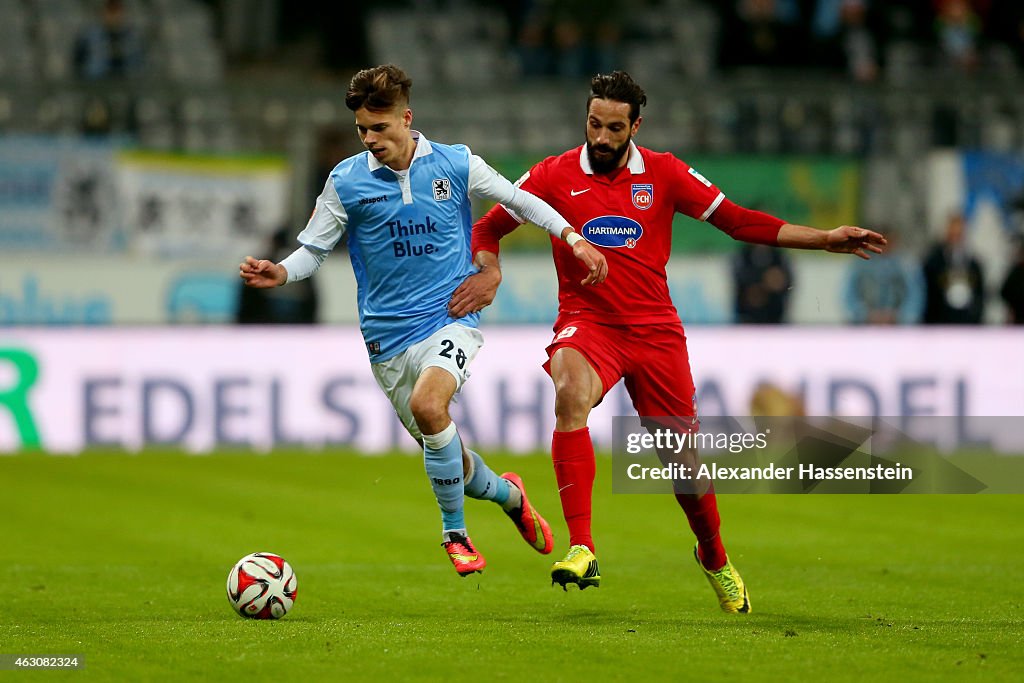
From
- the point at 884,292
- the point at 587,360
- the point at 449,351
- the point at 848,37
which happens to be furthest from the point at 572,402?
the point at 848,37

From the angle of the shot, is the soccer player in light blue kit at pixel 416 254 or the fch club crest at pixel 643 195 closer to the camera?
the soccer player in light blue kit at pixel 416 254

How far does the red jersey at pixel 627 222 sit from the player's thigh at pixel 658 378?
11 centimetres

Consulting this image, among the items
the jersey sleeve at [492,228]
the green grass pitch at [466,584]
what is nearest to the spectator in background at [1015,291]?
the green grass pitch at [466,584]

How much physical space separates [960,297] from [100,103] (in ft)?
35.5

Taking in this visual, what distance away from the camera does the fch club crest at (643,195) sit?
8.03m

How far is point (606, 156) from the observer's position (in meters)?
7.94

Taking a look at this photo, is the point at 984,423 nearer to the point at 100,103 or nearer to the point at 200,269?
the point at 200,269

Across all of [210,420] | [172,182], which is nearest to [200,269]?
[172,182]

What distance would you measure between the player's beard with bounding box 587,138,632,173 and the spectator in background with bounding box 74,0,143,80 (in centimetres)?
1479

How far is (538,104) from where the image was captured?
21.7 metres

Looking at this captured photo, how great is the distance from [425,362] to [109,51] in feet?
49.6

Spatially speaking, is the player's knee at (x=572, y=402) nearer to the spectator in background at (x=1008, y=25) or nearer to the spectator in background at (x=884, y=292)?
the spectator in background at (x=884, y=292)

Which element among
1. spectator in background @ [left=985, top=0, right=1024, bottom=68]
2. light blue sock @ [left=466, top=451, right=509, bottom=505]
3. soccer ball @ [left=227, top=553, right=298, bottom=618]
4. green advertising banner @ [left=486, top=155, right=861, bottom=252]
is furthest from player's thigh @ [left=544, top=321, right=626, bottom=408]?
spectator in background @ [left=985, top=0, right=1024, bottom=68]

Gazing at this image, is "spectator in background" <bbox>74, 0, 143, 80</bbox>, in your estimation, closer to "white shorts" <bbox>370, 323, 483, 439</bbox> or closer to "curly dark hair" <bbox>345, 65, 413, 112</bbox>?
"white shorts" <bbox>370, 323, 483, 439</bbox>
